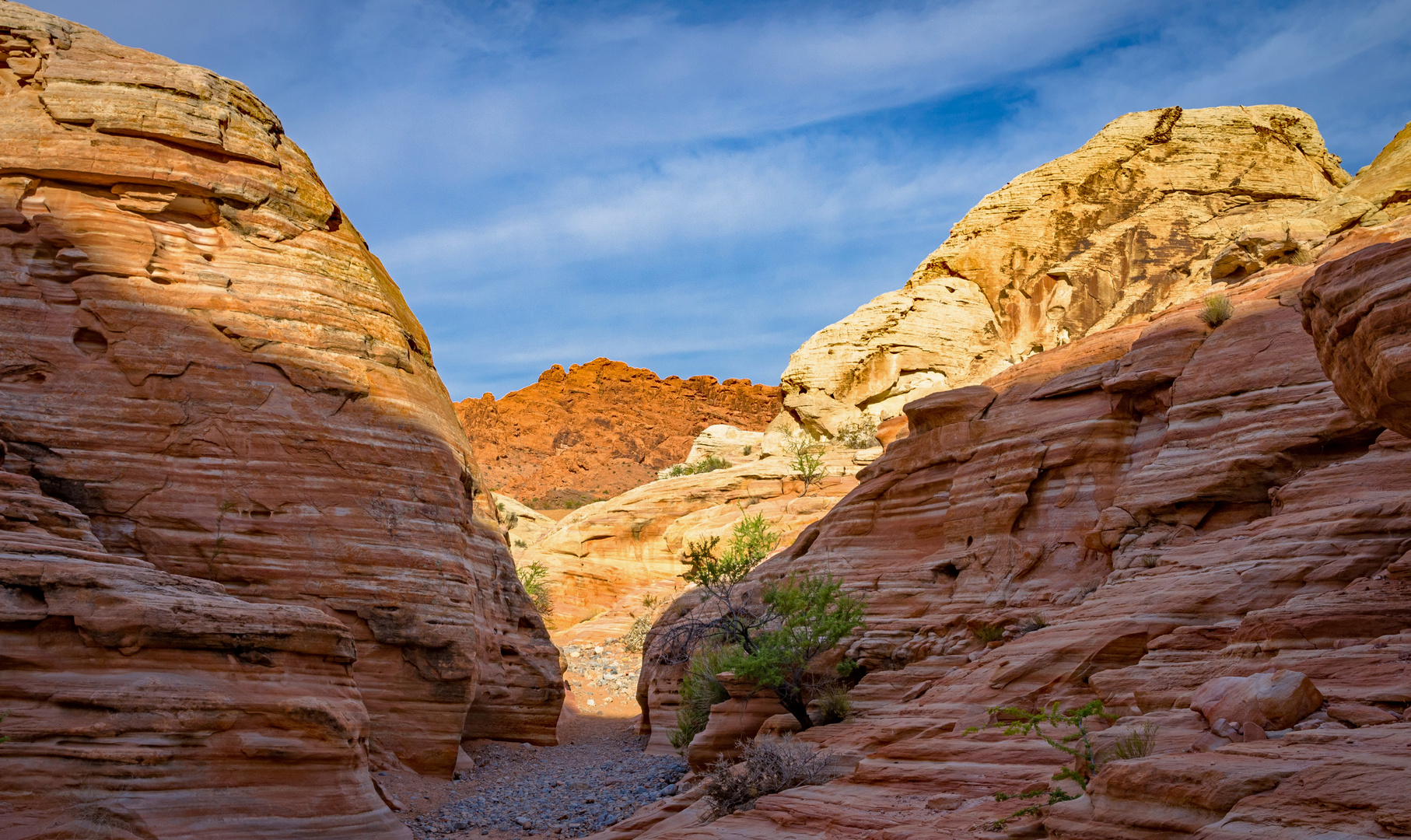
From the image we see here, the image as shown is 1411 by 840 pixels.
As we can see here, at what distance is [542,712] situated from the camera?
17.6m

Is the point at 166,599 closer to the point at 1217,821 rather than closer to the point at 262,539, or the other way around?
the point at 262,539

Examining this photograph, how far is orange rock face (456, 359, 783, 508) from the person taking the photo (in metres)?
76.2

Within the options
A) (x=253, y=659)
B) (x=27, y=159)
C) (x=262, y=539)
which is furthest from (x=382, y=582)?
(x=27, y=159)

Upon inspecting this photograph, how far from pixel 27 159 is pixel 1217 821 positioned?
55.1ft

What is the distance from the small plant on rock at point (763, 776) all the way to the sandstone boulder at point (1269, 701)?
464 centimetres

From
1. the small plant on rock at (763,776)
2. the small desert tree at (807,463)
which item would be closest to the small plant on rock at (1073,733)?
the small plant on rock at (763,776)

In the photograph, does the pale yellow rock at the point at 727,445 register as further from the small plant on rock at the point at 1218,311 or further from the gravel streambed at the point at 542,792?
the small plant on rock at the point at 1218,311

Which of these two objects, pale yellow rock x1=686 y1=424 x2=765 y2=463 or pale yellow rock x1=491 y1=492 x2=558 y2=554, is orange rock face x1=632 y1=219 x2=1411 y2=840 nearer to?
pale yellow rock x1=491 y1=492 x2=558 y2=554

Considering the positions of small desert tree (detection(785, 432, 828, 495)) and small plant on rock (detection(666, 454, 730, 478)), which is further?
small plant on rock (detection(666, 454, 730, 478))

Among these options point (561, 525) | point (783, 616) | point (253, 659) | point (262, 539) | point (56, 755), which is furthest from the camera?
point (561, 525)

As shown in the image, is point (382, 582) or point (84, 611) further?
point (382, 582)

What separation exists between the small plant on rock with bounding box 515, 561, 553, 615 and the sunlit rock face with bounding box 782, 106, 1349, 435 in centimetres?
1922

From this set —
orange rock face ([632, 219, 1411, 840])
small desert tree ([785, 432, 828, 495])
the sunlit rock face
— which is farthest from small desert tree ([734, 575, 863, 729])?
the sunlit rock face

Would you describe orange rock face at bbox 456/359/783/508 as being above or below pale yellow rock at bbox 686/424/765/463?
above
